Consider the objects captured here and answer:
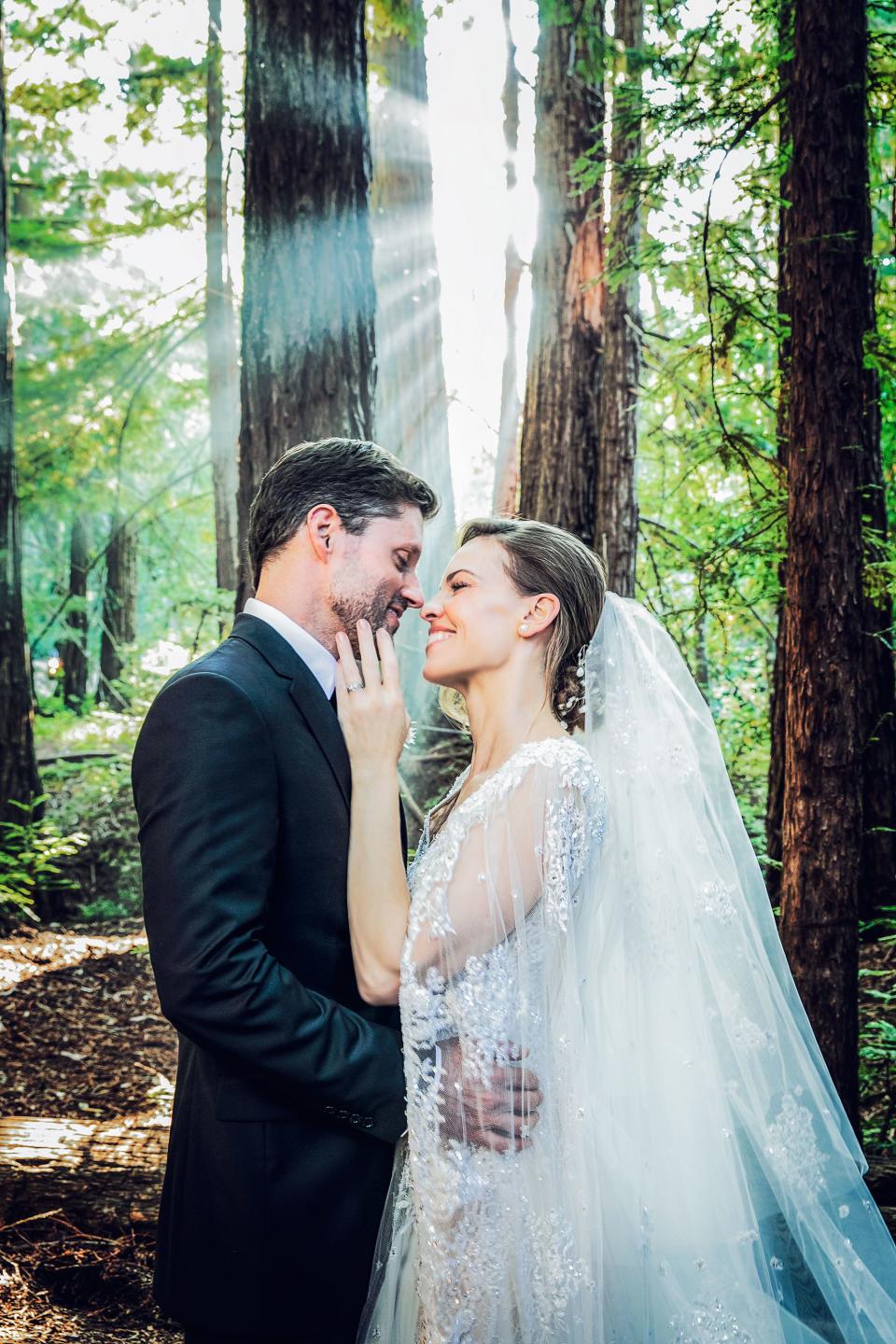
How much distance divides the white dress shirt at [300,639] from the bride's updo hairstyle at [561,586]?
2.30 feet

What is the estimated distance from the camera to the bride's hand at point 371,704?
2428 millimetres

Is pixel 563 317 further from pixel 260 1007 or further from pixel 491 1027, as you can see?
pixel 260 1007

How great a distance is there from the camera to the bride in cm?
236

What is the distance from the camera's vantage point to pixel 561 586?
117 inches

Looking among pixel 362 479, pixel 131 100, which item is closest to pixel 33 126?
pixel 131 100

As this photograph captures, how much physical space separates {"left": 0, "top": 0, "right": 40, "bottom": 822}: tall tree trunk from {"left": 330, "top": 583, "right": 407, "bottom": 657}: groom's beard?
6207mm

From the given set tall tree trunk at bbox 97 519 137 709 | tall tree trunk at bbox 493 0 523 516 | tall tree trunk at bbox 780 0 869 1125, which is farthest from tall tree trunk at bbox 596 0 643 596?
tall tree trunk at bbox 97 519 137 709

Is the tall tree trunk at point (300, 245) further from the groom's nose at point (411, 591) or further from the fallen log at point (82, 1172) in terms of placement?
the fallen log at point (82, 1172)

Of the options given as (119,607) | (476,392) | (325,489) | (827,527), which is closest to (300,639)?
(325,489)

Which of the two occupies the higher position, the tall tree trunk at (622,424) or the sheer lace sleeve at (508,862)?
the tall tree trunk at (622,424)

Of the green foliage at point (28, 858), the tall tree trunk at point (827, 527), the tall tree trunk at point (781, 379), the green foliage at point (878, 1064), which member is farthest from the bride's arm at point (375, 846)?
the green foliage at point (28, 858)

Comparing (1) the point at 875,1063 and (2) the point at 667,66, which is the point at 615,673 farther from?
(1) the point at 875,1063

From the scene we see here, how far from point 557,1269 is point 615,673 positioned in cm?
150

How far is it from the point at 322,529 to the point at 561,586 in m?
0.80
